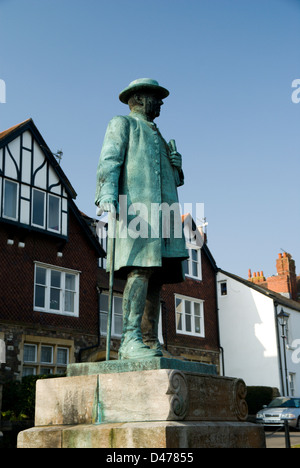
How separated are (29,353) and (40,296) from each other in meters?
2.15

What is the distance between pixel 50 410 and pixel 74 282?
17.7 meters

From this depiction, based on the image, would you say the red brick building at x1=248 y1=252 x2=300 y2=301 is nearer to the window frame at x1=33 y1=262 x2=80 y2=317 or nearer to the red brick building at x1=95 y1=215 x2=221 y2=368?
the red brick building at x1=95 y1=215 x2=221 y2=368

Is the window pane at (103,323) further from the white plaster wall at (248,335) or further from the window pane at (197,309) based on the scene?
the white plaster wall at (248,335)

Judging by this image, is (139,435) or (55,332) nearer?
(139,435)

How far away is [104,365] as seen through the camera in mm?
4906

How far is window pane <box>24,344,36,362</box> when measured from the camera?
20047 millimetres

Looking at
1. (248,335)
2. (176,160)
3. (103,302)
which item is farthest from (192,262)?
(176,160)

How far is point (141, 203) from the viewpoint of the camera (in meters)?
5.57

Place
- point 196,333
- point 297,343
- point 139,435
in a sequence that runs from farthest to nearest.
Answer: point 297,343 < point 196,333 < point 139,435

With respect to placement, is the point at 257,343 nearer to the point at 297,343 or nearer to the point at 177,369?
the point at 297,343

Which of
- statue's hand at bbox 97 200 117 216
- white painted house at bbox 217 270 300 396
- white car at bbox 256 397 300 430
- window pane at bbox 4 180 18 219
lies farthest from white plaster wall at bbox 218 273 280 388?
statue's hand at bbox 97 200 117 216

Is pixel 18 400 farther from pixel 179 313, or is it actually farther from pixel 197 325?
pixel 197 325

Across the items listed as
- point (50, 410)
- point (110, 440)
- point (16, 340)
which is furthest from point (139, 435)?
point (16, 340)

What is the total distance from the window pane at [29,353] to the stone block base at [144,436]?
15682 mm
